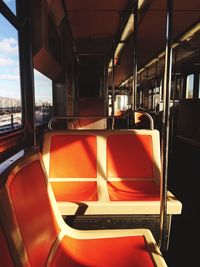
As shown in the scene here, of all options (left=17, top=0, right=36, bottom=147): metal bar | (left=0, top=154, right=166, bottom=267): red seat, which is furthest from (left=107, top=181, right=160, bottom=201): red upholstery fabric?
(left=17, top=0, right=36, bottom=147): metal bar

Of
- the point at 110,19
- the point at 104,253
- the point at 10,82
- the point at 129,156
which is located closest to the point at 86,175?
Result: the point at 129,156

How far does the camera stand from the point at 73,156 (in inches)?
91.2

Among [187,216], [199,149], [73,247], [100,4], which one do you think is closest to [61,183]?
[73,247]

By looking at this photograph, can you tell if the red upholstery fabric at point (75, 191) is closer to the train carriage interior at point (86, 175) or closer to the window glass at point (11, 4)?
the train carriage interior at point (86, 175)

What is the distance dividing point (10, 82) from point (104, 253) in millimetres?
1699

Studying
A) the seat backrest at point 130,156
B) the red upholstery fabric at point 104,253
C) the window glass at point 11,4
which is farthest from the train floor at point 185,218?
the window glass at point 11,4

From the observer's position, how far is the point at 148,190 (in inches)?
84.4

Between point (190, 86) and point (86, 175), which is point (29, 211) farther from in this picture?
point (190, 86)

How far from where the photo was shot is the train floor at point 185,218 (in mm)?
2178

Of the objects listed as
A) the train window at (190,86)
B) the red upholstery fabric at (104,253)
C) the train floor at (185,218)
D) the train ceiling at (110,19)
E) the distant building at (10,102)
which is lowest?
the train floor at (185,218)

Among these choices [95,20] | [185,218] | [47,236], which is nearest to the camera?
[47,236]

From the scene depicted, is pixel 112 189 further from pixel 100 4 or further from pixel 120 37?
pixel 120 37

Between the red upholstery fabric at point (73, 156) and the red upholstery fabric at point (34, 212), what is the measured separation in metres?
0.85

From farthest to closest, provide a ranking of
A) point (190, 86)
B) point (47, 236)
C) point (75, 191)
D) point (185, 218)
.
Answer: point (190, 86)
point (185, 218)
point (75, 191)
point (47, 236)
